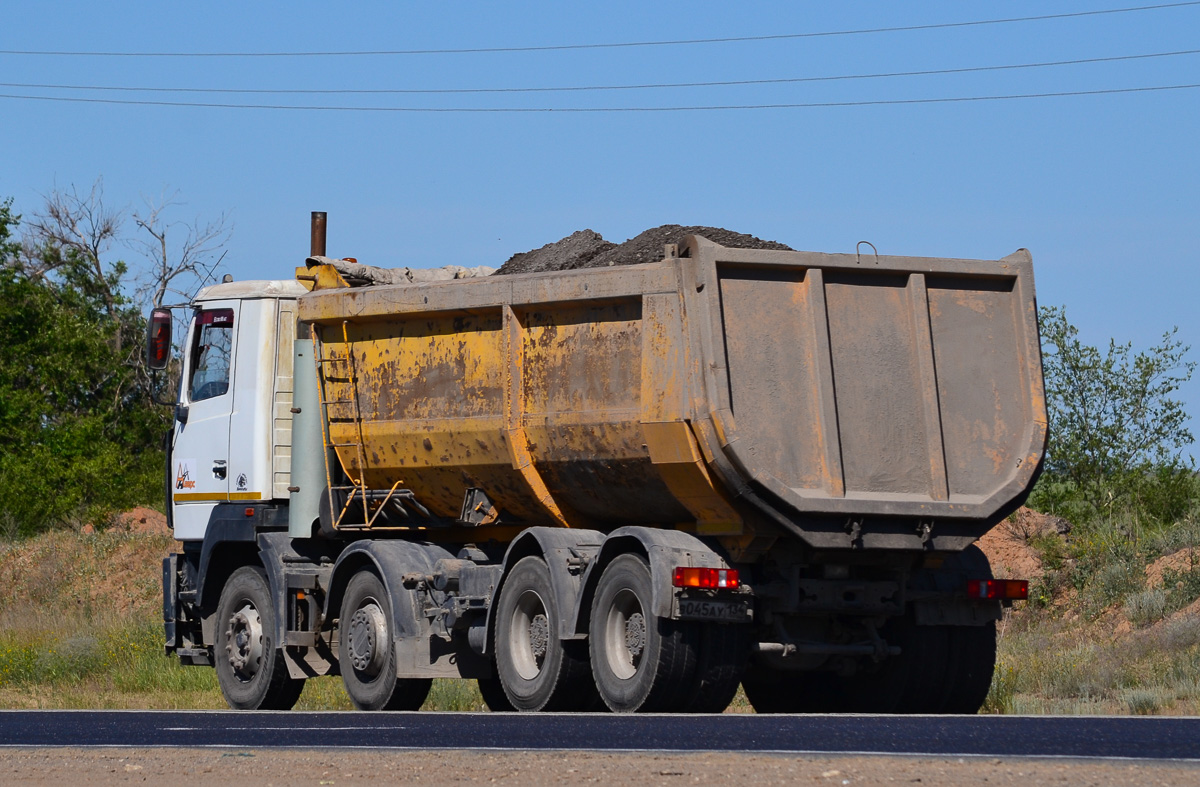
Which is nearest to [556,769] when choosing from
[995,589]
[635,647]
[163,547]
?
[635,647]

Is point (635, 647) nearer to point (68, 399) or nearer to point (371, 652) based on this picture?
point (371, 652)

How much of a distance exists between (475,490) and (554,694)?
1.83 m

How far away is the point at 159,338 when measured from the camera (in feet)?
43.2

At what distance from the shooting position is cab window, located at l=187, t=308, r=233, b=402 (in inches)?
541

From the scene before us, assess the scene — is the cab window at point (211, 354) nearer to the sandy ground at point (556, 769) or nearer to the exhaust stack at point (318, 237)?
the exhaust stack at point (318, 237)

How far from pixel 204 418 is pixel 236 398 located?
508 millimetres

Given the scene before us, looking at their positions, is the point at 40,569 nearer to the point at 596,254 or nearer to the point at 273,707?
the point at 273,707

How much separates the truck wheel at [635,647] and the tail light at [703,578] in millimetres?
259

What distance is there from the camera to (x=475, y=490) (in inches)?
471

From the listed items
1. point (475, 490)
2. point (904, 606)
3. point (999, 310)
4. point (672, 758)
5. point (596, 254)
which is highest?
point (596, 254)

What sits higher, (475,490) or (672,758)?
(475,490)

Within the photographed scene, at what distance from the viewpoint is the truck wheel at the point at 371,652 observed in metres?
12.1

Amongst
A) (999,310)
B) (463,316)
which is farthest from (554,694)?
(999,310)

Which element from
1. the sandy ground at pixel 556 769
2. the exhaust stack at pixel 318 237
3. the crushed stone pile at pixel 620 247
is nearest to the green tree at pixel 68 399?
the exhaust stack at pixel 318 237
